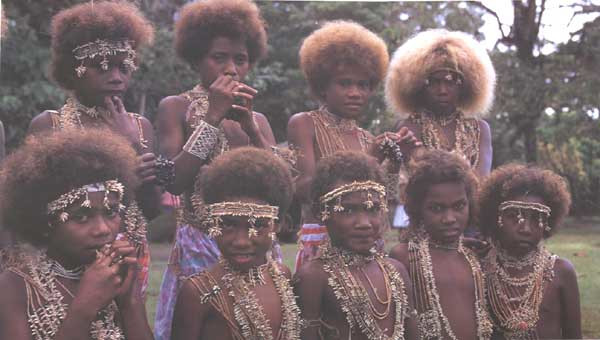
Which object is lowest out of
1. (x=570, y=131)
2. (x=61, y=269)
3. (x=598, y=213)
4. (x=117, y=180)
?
(x=598, y=213)

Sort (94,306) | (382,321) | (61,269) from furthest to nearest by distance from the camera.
A: (382,321) < (61,269) < (94,306)

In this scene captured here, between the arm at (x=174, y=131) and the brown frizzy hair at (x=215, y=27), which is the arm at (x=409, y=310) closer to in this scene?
the arm at (x=174, y=131)

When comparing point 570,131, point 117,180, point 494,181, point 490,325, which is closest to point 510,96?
point 570,131

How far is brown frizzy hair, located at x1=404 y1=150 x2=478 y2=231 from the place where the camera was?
4.15 m

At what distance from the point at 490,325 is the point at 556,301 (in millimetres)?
472

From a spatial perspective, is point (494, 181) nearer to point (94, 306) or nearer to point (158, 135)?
point (158, 135)

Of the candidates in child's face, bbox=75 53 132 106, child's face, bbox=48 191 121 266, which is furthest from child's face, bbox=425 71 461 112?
child's face, bbox=48 191 121 266

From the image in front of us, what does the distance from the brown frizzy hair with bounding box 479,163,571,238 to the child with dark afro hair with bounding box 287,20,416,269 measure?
55 centimetres

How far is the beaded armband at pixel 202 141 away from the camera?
3734 mm

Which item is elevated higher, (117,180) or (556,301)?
(117,180)

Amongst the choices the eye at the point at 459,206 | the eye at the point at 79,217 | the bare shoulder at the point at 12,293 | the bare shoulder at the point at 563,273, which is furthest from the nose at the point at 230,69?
the bare shoulder at the point at 563,273

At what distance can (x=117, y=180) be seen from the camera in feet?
10.6

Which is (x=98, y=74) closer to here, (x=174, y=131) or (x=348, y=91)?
(x=174, y=131)

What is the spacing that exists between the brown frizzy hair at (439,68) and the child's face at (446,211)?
2.71 feet
